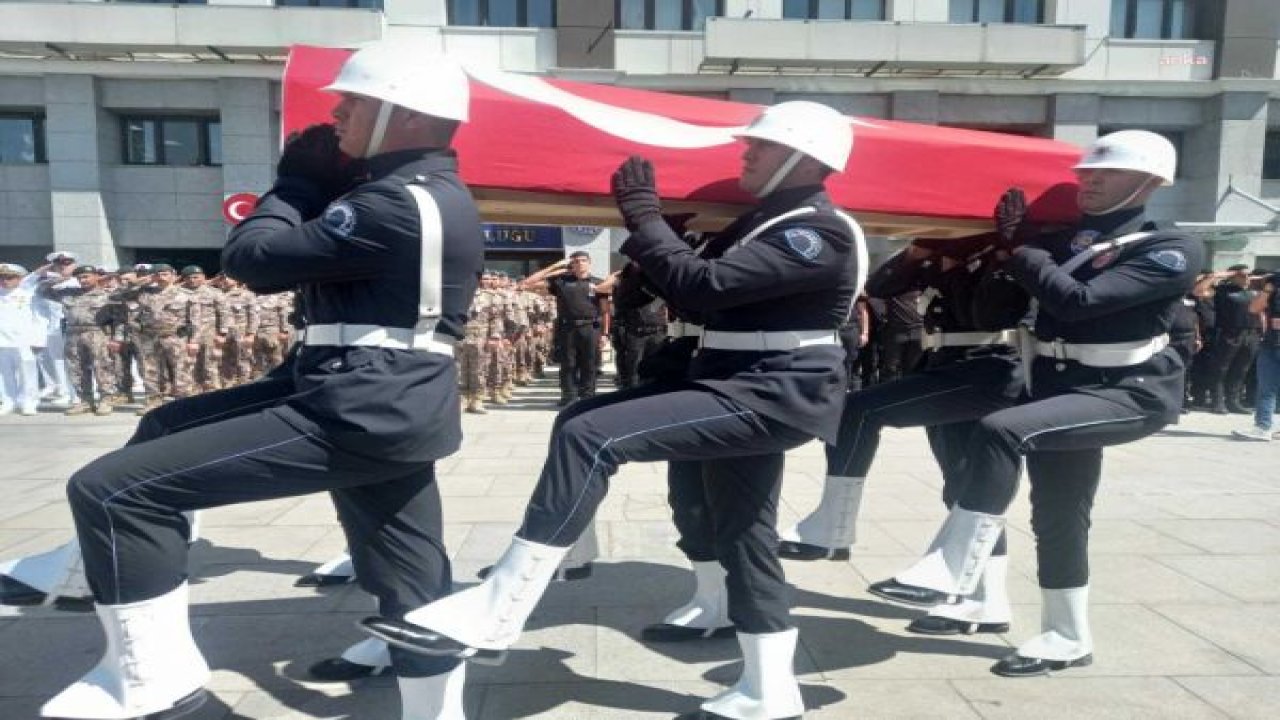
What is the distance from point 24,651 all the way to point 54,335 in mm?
9762

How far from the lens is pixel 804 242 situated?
252 centimetres

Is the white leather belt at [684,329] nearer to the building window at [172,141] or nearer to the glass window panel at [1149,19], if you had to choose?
the building window at [172,141]

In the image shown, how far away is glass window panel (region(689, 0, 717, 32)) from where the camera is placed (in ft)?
64.1

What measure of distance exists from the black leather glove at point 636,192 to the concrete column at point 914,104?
1850 cm

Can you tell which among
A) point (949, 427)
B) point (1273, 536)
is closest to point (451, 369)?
point (949, 427)

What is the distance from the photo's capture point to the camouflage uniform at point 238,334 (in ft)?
36.1

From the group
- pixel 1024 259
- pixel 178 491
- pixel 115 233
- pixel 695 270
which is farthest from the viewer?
pixel 115 233

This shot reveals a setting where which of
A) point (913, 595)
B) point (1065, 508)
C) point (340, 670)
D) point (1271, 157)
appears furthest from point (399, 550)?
point (1271, 157)

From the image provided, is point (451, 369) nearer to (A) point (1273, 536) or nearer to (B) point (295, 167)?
(B) point (295, 167)

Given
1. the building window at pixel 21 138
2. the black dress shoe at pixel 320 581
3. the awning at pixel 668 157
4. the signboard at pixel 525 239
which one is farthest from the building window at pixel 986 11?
the building window at pixel 21 138

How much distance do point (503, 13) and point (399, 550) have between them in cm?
1954

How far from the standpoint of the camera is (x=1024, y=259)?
10.00 feet

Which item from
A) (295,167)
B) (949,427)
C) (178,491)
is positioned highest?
(295,167)

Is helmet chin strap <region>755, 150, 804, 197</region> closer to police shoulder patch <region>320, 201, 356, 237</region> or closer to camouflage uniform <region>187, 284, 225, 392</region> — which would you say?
police shoulder patch <region>320, 201, 356, 237</region>
